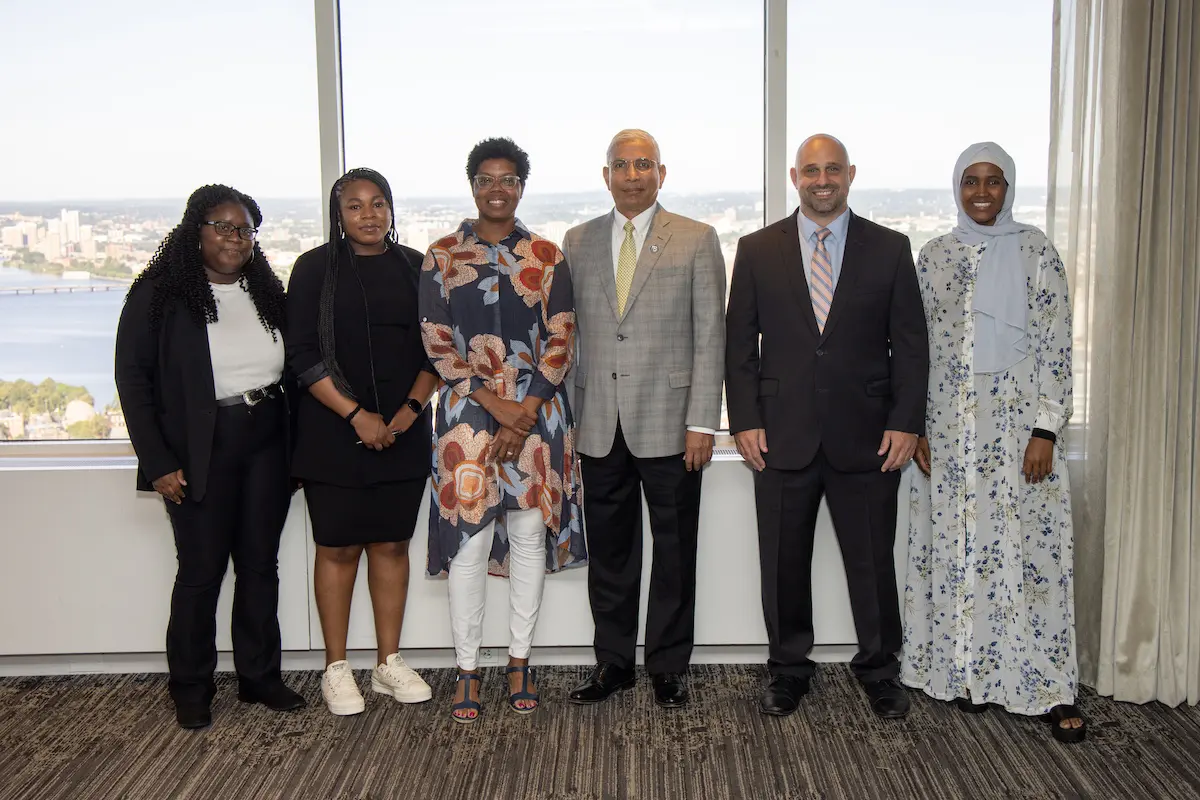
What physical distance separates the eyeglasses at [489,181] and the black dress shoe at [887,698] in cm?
192

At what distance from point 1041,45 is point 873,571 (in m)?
2.05

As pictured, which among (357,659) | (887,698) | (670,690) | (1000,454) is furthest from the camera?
(357,659)

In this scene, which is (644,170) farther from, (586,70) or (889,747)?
(889,747)

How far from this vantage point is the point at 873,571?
297cm

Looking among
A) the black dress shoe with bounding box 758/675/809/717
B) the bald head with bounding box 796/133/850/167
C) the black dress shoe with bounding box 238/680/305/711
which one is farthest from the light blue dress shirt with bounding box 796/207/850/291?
the black dress shoe with bounding box 238/680/305/711

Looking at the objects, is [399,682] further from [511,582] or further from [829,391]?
[829,391]

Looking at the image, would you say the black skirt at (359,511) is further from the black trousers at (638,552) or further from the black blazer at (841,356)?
the black blazer at (841,356)

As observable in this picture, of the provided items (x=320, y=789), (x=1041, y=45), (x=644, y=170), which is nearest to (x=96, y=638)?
(x=320, y=789)

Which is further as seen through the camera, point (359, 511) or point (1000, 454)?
point (359, 511)

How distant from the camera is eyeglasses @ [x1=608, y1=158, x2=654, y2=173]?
2.90 meters

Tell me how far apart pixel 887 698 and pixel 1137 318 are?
1402mm

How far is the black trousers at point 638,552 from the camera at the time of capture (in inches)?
119

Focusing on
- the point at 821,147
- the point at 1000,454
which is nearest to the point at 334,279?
the point at 821,147

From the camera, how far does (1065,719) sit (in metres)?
2.80
